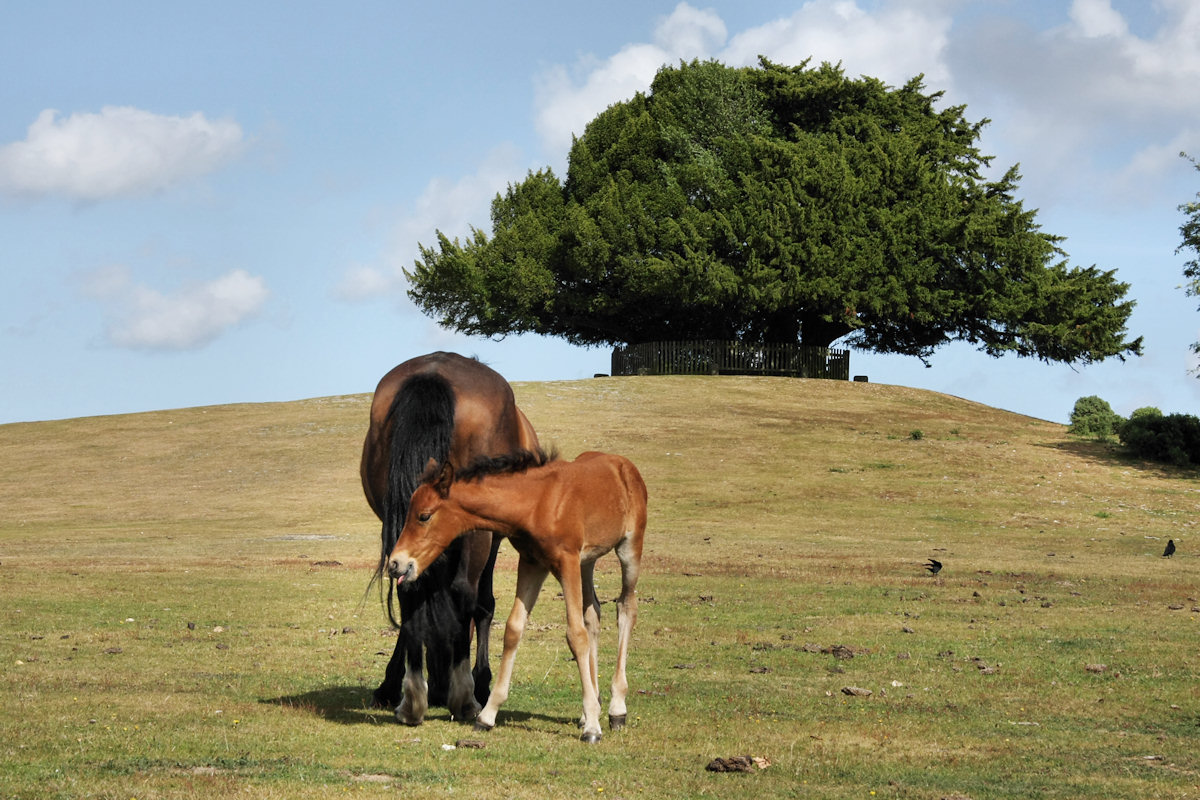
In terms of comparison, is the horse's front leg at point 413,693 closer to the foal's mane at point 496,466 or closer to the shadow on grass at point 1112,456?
the foal's mane at point 496,466

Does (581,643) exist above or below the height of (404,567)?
below

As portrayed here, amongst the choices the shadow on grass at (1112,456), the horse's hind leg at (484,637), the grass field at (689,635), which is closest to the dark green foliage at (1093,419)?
the shadow on grass at (1112,456)

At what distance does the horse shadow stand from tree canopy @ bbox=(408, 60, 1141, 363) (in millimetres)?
44209

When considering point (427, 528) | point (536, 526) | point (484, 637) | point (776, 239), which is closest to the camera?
point (427, 528)

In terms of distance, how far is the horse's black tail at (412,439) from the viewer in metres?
8.72

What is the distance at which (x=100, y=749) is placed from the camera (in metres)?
7.88

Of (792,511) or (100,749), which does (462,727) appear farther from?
(792,511)

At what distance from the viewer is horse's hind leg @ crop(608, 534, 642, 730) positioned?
8.91 meters

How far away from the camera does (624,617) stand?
29.9 ft

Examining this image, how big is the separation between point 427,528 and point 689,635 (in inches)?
274

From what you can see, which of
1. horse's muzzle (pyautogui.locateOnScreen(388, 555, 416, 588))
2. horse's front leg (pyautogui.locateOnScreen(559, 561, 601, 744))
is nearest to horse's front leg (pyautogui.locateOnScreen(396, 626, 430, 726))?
horse's muzzle (pyautogui.locateOnScreen(388, 555, 416, 588))

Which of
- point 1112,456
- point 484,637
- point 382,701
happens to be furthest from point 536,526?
point 1112,456

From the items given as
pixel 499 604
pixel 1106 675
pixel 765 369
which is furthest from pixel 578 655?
pixel 765 369

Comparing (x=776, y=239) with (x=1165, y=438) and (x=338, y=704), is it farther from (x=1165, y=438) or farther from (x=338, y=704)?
(x=338, y=704)
